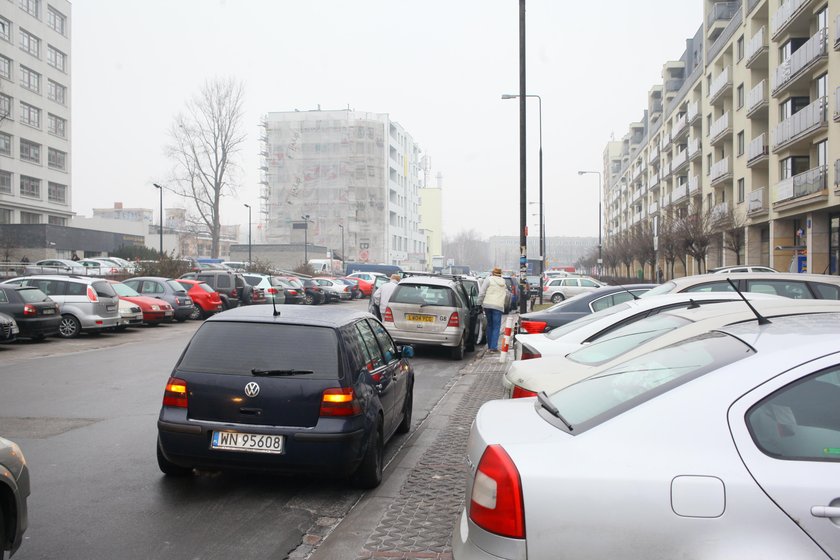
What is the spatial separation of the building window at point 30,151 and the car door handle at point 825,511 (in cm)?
6564

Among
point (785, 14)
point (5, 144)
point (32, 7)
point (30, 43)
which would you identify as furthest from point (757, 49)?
point (32, 7)

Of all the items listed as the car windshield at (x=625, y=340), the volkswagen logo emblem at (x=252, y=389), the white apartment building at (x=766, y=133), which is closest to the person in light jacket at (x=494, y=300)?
the car windshield at (x=625, y=340)

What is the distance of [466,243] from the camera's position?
18662 centimetres

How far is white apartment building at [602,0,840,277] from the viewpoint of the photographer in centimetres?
2814

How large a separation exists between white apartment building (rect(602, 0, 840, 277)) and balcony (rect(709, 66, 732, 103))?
0.25ft

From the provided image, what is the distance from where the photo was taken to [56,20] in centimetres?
6225

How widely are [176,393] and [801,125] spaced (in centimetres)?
3105

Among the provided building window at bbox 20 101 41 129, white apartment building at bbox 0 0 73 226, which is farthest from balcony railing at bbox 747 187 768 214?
building window at bbox 20 101 41 129

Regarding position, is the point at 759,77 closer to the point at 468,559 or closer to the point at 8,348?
the point at 8,348

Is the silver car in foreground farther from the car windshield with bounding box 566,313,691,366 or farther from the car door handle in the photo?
the car windshield with bounding box 566,313,691,366

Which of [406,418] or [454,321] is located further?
[454,321]

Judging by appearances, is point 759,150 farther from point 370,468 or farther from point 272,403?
point 272,403

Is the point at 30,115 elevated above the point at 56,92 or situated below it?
below

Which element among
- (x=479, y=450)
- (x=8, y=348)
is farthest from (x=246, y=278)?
(x=479, y=450)
